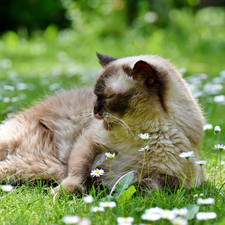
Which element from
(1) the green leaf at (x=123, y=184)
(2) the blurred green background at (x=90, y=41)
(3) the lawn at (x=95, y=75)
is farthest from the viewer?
(2) the blurred green background at (x=90, y=41)

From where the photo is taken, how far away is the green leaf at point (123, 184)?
1.72 meters

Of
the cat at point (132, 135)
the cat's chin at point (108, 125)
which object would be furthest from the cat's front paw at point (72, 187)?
the cat's chin at point (108, 125)

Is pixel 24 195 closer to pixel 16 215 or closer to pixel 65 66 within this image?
pixel 16 215

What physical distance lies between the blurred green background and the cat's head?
1799 mm

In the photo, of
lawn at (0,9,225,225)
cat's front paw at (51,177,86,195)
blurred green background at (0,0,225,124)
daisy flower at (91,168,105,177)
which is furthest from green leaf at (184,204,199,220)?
blurred green background at (0,0,225,124)

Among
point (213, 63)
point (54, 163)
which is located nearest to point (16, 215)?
point (54, 163)

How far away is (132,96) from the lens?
1861mm

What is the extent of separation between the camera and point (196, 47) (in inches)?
286

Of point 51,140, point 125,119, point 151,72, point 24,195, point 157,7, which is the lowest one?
point 24,195

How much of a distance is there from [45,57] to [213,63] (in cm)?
346

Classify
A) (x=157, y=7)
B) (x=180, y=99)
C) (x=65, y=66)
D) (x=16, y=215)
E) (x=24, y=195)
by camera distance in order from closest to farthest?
1. (x=16, y=215)
2. (x=24, y=195)
3. (x=180, y=99)
4. (x=65, y=66)
5. (x=157, y=7)

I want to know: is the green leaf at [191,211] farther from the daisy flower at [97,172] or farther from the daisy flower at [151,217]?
the daisy flower at [97,172]

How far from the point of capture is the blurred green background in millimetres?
5211

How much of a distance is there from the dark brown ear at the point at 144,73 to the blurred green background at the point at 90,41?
6.01 feet
